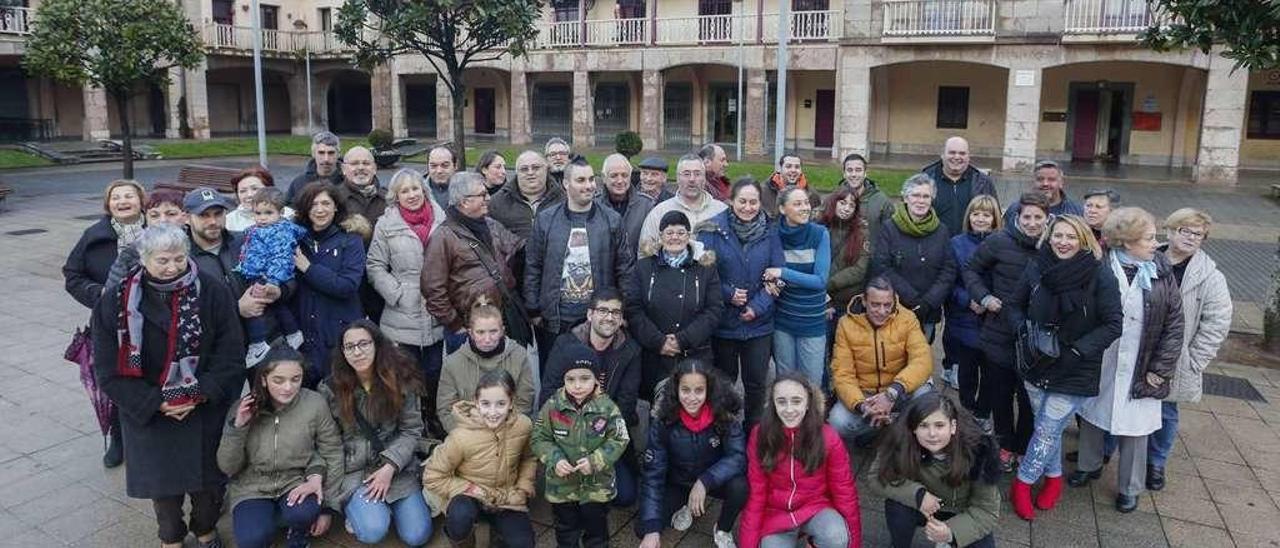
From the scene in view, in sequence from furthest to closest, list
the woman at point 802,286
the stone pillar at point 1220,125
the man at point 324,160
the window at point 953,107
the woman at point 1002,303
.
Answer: the window at point 953,107 → the stone pillar at point 1220,125 → the man at point 324,160 → the woman at point 802,286 → the woman at point 1002,303

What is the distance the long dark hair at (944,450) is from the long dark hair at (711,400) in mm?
820

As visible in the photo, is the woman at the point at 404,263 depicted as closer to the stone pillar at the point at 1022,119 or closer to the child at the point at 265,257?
the child at the point at 265,257

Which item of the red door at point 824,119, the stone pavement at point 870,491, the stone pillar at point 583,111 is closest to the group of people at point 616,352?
the stone pavement at point 870,491

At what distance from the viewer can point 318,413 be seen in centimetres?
466

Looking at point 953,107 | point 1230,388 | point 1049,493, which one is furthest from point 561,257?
point 953,107

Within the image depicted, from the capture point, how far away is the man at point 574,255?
557 cm

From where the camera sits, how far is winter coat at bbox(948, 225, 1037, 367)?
5.44 m

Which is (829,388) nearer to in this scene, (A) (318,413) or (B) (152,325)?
(A) (318,413)

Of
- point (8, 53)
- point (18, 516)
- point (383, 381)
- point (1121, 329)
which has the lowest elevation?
point (18, 516)

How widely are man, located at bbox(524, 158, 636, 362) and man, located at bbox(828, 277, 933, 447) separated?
1.44m

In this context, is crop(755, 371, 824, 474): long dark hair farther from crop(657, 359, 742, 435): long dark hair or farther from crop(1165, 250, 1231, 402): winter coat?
crop(1165, 250, 1231, 402): winter coat

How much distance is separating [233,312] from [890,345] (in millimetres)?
3731

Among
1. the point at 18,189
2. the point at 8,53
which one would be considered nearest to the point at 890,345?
the point at 18,189

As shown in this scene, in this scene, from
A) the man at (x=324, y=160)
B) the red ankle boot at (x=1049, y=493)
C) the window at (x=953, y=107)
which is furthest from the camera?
the window at (x=953, y=107)
